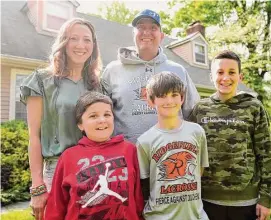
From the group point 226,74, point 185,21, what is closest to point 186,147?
point 226,74

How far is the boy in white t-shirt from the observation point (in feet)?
7.47

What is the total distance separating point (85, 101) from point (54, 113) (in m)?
0.27

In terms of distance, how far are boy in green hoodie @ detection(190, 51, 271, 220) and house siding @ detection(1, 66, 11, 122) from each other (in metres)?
8.12

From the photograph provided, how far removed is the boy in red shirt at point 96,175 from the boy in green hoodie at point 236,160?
751 millimetres

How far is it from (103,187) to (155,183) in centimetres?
37

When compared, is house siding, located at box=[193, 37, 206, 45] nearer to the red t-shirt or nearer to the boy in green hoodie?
the boy in green hoodie

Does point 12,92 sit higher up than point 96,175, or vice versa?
point 12,92

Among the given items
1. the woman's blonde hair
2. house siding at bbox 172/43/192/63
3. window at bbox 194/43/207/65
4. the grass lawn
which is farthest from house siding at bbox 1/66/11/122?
window at bbox 194/43/207/65

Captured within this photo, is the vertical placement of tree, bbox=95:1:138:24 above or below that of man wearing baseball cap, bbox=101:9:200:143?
above

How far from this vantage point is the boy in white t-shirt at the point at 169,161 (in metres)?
2.28

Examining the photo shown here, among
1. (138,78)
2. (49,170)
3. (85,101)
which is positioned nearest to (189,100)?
(138,78)

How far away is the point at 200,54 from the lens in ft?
63.5

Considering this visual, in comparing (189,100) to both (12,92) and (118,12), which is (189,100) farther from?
(118,12)

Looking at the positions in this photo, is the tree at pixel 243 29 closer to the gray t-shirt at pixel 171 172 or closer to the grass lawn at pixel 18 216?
the grass lawn at pixel 18 216
